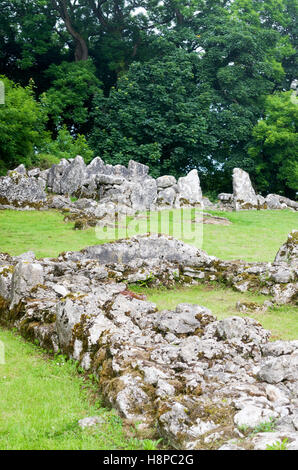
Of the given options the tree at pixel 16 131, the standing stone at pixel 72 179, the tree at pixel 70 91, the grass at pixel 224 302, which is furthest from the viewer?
the tree at pixel 70 91

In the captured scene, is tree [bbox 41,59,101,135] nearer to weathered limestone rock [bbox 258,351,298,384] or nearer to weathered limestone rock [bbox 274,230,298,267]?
weathered limestone rock [bbox 274,230,298,267]

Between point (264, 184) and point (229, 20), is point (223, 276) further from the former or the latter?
point (229, 20)

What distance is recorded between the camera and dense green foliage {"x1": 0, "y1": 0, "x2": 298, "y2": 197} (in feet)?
111

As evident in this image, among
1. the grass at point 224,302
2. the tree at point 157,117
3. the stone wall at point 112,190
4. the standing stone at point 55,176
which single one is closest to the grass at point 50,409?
the grass at point 224,302

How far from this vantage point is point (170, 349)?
555 cm

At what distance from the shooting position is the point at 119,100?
35.0 meters

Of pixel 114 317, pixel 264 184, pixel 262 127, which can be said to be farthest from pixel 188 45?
pixel 114 317

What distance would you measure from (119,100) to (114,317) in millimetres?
30440

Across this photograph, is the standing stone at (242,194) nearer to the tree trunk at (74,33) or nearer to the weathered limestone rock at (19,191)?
the weathered limestone rock at (19,191)

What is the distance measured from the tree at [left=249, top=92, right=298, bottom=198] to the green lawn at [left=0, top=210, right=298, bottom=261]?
1021 centimetres

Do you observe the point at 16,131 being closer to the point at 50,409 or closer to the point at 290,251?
the point at 290,251

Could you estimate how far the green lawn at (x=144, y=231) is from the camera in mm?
13844

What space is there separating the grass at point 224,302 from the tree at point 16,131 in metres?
15.6

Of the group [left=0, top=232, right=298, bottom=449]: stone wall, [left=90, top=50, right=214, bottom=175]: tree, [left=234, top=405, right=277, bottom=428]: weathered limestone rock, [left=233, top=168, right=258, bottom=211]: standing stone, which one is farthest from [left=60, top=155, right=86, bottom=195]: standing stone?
[left=234, top=405, right=277, bottom=428]: weathered limestone rock
